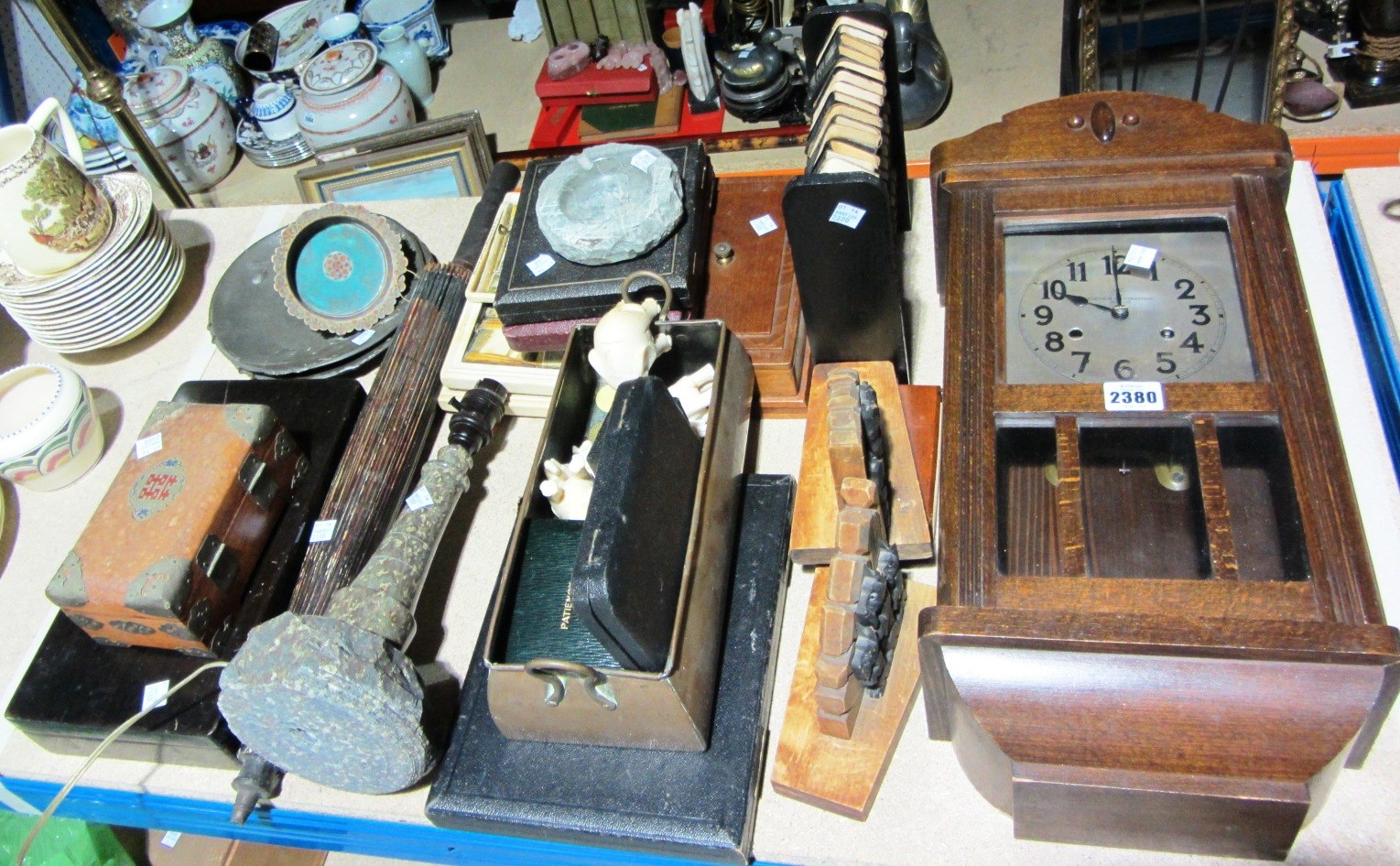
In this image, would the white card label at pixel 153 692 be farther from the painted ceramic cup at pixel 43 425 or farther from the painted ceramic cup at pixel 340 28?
the painted ceramic cup at pixel 340 28

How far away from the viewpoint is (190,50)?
2.60 metres

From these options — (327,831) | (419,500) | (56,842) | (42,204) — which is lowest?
(56,842)

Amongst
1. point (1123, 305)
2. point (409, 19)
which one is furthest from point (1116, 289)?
point (409, 19)

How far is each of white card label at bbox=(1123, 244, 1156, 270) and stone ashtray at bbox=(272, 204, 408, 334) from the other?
1.05 m

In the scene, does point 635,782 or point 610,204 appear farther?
point 610,204

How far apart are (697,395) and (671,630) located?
0.35 m

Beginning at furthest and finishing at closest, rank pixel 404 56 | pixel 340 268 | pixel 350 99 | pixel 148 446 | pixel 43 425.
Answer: pixel 404 56 < pixel 350 99 < pixel 340 268 < pixel 43 425 < pixel 148 446

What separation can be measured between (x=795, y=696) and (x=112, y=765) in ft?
2.92

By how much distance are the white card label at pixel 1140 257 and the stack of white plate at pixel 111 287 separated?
4.85 ft

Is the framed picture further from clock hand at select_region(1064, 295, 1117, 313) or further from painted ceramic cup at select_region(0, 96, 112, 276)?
clock hand at select_region(1064, 295, 1117, 313)

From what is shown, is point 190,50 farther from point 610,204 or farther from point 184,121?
point 610,204

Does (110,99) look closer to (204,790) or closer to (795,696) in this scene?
(204,790)

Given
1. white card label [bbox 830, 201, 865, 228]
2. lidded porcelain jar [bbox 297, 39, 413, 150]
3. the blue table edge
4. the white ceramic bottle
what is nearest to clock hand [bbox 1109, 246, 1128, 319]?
white card label [bbox 830, 201, 865, 228]

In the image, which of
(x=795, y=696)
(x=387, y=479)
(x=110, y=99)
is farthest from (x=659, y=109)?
(x=795, y=696)
